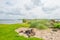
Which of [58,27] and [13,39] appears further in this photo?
[58,27]

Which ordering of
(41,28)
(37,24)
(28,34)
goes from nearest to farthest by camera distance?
(28,34), (41,28), (37,24)

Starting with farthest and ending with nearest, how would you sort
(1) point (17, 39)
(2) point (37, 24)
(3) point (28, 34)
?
(2) point (37, 24) → (3) point (28, 34) → (1) point (17, 39)

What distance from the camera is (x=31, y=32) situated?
22.7 meters

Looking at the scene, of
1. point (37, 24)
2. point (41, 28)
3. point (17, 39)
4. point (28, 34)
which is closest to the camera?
point (17, 39)

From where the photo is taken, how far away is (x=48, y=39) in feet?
63.1

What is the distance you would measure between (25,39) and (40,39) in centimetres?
177

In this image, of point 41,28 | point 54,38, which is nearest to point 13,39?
point 54,38

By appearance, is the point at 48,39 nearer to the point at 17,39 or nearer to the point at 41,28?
the point at 17,39

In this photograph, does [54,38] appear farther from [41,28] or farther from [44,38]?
[41,28]

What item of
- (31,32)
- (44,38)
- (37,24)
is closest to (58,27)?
(37,24)

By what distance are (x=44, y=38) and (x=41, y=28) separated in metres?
6.47

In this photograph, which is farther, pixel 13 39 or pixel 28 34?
pixel 28 34

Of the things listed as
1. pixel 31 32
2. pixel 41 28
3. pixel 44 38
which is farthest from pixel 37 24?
pixel 44 38

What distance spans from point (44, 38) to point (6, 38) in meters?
4.65
